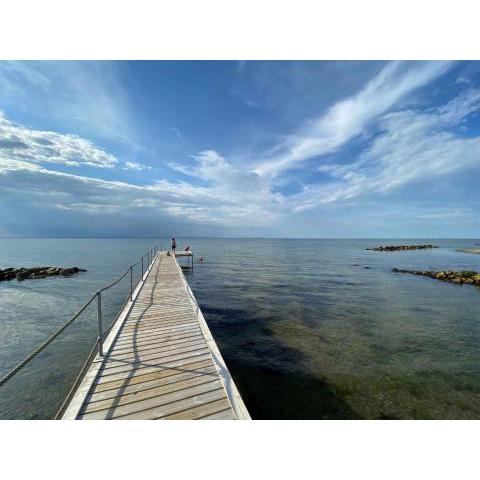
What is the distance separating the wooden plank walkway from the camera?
159 inches

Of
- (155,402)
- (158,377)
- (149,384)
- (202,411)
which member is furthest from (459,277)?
(155,402)

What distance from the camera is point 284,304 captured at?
15.5 m

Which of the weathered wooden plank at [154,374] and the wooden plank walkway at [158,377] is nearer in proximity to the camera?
the wooden plank walkway at [158,377]

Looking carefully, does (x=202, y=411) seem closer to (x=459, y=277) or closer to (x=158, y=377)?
(x=158, y=377)

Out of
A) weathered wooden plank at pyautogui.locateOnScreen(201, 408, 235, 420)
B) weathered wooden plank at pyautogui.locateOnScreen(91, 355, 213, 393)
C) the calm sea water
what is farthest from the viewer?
the calm sea water

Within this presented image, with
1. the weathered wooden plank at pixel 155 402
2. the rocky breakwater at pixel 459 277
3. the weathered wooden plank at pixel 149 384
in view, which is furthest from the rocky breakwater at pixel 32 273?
the rocky breakwater at pixel 459 277

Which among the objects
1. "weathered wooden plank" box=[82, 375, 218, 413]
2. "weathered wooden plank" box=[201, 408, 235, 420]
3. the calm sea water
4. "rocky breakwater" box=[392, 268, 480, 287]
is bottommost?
the calm sea water

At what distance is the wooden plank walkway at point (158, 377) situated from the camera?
4.04 meters

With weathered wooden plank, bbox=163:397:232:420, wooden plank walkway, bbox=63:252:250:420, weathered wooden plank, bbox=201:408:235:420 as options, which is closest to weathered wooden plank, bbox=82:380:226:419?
wooden plank walkway, bbox=63:252:250:420

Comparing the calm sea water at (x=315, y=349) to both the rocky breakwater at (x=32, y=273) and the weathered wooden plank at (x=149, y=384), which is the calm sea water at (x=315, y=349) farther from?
the rocky breakwater at (x=32, y=273)

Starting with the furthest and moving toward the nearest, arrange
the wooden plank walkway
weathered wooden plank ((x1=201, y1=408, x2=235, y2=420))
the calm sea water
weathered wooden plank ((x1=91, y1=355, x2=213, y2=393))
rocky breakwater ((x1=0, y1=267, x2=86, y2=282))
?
1. rocky breakwater ((x1=0, y1=267, x2=86, y2=282))
2. the calm sea water
3. weathered wooden plank ((x1=91, y1=355, x2=213, y2=393))
4. the wooden plank walkway
5. weathered wooden plank ((x1=201, y1=408, x2=235, y2=420))

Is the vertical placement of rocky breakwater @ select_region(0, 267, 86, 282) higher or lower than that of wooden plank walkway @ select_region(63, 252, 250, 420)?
lower

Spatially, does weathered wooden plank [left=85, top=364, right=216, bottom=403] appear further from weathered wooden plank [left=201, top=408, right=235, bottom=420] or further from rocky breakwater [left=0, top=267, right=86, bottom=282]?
rocky breakwater [left=0, top=267, right=86, bottom=282]
